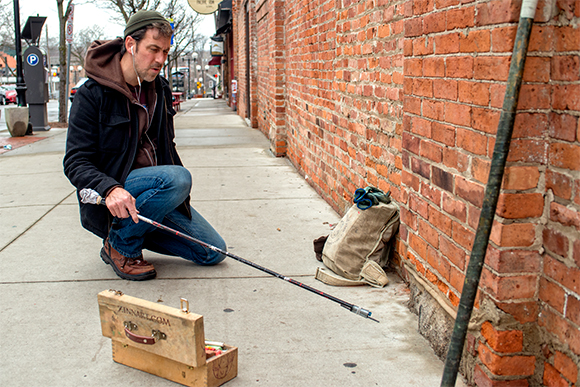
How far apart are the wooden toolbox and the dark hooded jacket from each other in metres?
1.05

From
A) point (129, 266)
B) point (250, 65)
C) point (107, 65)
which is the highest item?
point (250, 65)

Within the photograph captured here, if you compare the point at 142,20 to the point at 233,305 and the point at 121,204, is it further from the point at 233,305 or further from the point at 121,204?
the point at 233,305

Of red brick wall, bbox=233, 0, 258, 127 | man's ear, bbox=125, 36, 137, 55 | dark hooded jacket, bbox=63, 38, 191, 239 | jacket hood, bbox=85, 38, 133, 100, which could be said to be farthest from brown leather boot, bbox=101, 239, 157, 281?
red brick wall, bbox=233, 0, 258, 127

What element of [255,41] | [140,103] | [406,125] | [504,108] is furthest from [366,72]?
[255,41]

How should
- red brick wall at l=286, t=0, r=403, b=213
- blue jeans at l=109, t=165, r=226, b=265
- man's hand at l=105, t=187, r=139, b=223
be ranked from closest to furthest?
man's hand at l=105, t=187, r=139, b=223 < blue jeans at l=109, t=165, r=226, b=265 < red brick wall at l=286, t=0, r=403, b=213

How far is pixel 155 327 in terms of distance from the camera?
7.74 feet

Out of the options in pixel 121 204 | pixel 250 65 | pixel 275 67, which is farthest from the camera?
pixel 250 65

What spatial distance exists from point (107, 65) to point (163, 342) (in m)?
1.88

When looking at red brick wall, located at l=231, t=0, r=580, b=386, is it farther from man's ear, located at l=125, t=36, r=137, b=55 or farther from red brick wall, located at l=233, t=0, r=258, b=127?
red brick wall, located at l=233, t=0, r=258, b=127

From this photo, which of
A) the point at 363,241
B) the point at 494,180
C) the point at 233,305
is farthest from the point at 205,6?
the point at 494,180

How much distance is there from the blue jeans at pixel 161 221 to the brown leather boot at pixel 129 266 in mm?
48

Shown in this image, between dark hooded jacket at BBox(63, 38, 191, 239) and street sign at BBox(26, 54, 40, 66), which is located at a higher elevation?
street sign at BBox(26, 54, 40, 66)

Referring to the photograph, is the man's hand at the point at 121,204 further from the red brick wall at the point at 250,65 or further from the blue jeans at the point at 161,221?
the red brick wall at the point at 250,65

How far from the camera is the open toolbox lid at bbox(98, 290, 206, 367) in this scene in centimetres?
225
